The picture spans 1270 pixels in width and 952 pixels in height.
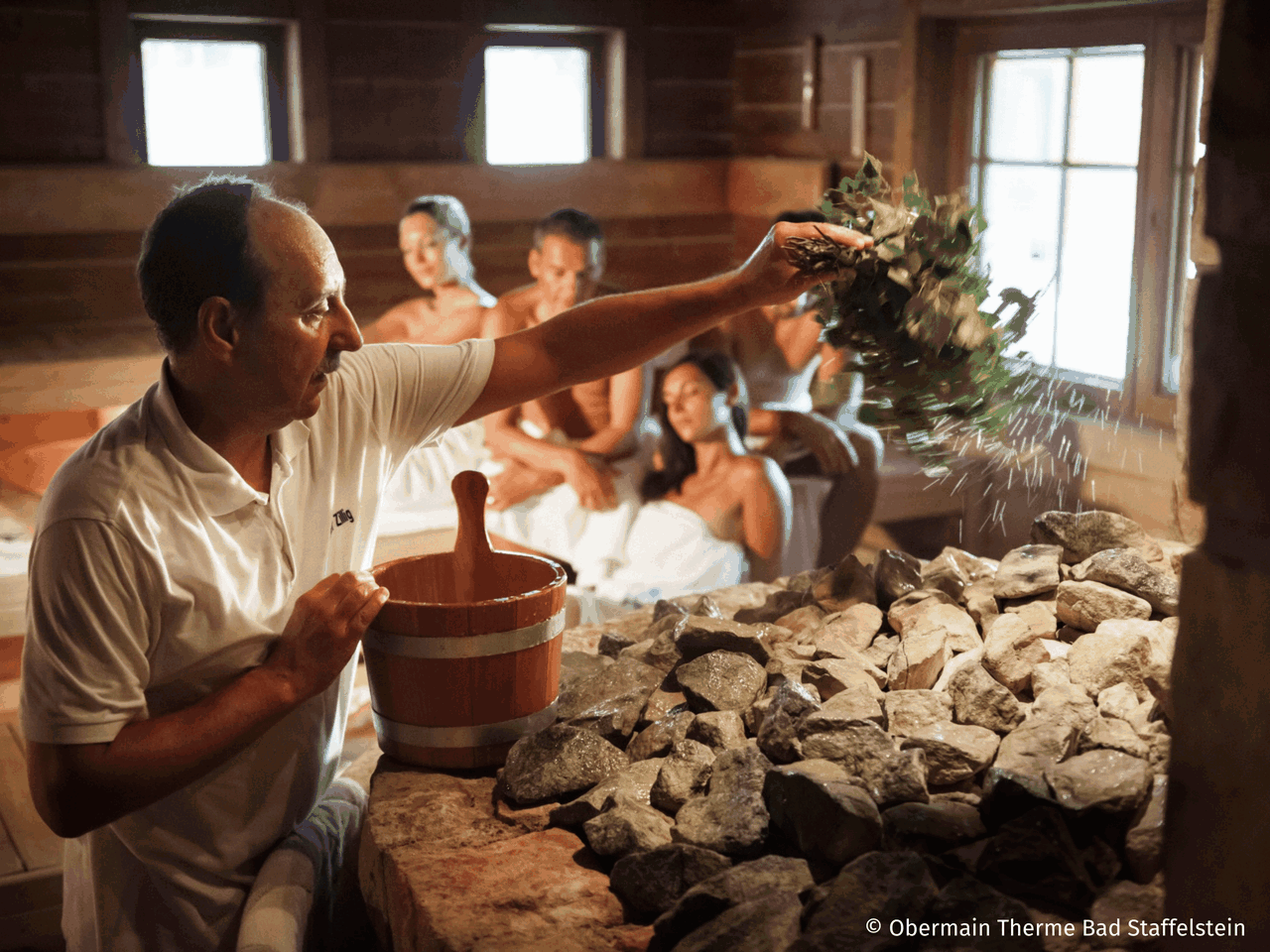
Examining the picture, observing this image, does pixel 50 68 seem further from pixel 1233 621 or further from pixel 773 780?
pixel 1233 621

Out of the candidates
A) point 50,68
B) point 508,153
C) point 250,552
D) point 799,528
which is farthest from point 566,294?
point 250,552

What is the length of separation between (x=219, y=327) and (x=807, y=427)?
271 cm

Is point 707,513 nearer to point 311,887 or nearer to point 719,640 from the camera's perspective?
point 719,640

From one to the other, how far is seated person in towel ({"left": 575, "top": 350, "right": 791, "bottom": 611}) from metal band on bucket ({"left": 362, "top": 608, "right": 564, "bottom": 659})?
193cm

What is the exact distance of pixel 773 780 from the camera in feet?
4.40

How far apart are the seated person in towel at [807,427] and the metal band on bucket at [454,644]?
7.43 ft

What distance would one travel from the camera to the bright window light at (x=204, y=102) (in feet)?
16.1

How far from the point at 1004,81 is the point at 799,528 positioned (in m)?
1.89

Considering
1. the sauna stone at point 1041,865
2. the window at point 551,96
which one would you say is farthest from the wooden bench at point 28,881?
the window at point 551,96

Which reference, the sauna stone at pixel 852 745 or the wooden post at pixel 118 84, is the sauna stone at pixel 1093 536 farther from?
the wooden post at pixel 118 84

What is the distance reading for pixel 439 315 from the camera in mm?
4336

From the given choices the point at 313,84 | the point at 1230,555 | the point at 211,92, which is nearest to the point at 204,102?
the point at 211,92

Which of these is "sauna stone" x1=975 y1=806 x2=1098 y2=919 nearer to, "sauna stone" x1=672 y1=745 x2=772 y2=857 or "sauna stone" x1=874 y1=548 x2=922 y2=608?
"sauna stone" x1=672 y1=745 x2=772 y2=857

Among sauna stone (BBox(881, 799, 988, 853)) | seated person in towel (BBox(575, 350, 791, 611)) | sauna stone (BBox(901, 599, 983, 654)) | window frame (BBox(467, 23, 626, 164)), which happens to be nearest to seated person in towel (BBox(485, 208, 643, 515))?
seated person in towel (BBox(575, 350, 791, 611))
